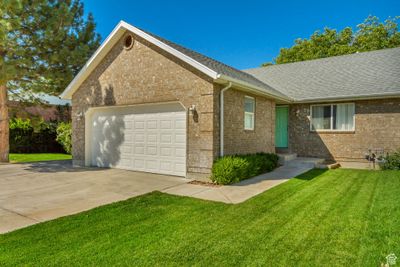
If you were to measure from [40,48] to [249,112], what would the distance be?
35.6 ft

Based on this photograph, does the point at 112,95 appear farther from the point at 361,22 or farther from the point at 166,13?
the point at 361,22

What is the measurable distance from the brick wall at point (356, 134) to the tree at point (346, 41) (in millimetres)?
17202

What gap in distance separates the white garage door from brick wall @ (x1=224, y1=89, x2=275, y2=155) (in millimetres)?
1516

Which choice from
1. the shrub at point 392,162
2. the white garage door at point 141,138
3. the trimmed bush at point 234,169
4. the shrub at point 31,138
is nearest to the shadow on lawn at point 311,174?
the trimmed bush at point 234,169

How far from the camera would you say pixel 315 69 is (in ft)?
50.3

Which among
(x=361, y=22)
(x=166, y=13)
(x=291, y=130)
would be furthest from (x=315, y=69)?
(x=361, y=22)

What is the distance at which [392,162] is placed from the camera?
1009 cm

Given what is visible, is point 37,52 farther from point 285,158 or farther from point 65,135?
point 285,158

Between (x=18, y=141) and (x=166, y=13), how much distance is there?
44.7 feet

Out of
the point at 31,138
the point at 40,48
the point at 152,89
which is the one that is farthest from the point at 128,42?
the point at 31,138

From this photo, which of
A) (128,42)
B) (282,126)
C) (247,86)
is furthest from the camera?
(282,126)

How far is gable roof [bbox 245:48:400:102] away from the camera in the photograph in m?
11.6

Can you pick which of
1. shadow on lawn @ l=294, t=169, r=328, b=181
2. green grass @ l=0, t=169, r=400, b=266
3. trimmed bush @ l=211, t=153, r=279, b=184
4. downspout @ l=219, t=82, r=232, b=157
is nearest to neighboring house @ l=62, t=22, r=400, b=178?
downspout @ l=219, t=82, r=232, b=157

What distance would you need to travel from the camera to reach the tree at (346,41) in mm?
25547
